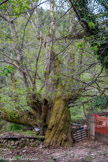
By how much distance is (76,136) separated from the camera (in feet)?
26.7

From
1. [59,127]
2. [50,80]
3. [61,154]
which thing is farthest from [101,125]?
[50,80]

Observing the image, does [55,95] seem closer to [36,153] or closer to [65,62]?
[65,62]

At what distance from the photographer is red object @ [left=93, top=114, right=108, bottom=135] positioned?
25.1ft

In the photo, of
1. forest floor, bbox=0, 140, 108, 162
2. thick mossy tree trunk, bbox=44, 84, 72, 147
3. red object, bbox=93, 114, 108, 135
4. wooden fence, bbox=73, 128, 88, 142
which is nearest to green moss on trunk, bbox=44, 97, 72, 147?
thick mossy tree trunk, bbox=44, 84, 72, 147

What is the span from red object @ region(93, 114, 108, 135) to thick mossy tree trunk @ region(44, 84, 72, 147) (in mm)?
1612

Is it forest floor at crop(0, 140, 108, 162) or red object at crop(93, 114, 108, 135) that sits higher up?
red object at crop(93, 114, 108, 135)

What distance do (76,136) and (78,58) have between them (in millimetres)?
4055

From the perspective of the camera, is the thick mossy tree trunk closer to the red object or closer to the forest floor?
the forest floor

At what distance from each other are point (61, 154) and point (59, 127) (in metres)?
1.50

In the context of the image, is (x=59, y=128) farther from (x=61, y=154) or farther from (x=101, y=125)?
(x=101, y=125)

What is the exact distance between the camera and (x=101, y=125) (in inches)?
313

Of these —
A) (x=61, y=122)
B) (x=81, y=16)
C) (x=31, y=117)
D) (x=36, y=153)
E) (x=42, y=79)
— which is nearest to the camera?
(x=81, y=16)

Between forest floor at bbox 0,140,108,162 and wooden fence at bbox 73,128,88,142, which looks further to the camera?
wooden fence at bbox 73,128,88,142

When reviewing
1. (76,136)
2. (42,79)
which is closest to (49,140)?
(76,136)
